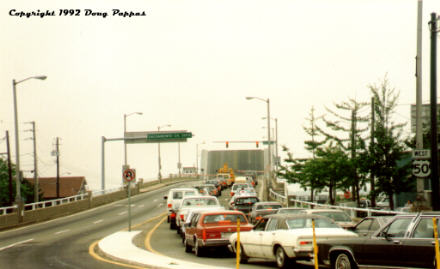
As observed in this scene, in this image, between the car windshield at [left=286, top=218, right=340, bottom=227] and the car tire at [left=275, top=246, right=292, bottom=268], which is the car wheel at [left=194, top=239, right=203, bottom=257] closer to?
the car tire at [left=275, top=246, right=292, bottom=268]

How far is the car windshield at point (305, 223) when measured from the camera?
16391 mm

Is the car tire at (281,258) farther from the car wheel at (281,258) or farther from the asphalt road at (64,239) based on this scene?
the asphalt road at (64,239)

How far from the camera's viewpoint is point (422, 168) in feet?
61.5

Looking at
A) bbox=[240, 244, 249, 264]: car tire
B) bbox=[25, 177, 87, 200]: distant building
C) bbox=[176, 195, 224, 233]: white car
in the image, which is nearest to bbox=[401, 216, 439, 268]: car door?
bbox=[240, 244, 249, 264]: car tire

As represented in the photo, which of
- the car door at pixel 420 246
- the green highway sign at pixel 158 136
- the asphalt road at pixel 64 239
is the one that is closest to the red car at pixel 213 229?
the asphalt road at pixel 64 239

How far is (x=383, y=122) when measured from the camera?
3466 centimetres

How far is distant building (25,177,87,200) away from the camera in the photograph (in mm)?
117488

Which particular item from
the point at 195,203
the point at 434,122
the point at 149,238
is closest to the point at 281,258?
the point at 434,122

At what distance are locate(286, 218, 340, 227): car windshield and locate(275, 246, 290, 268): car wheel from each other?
648 millimetres

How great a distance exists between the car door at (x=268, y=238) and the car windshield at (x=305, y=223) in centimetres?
51

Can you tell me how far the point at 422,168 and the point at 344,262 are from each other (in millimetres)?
6557

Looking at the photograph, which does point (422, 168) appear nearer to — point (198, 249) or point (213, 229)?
point (213, 229)

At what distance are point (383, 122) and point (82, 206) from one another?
2881cm

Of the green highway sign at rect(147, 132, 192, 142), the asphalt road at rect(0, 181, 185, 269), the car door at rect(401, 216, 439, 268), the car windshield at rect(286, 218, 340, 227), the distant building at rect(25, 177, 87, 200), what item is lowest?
the distant building at rect(25, 177, 87, 200)
